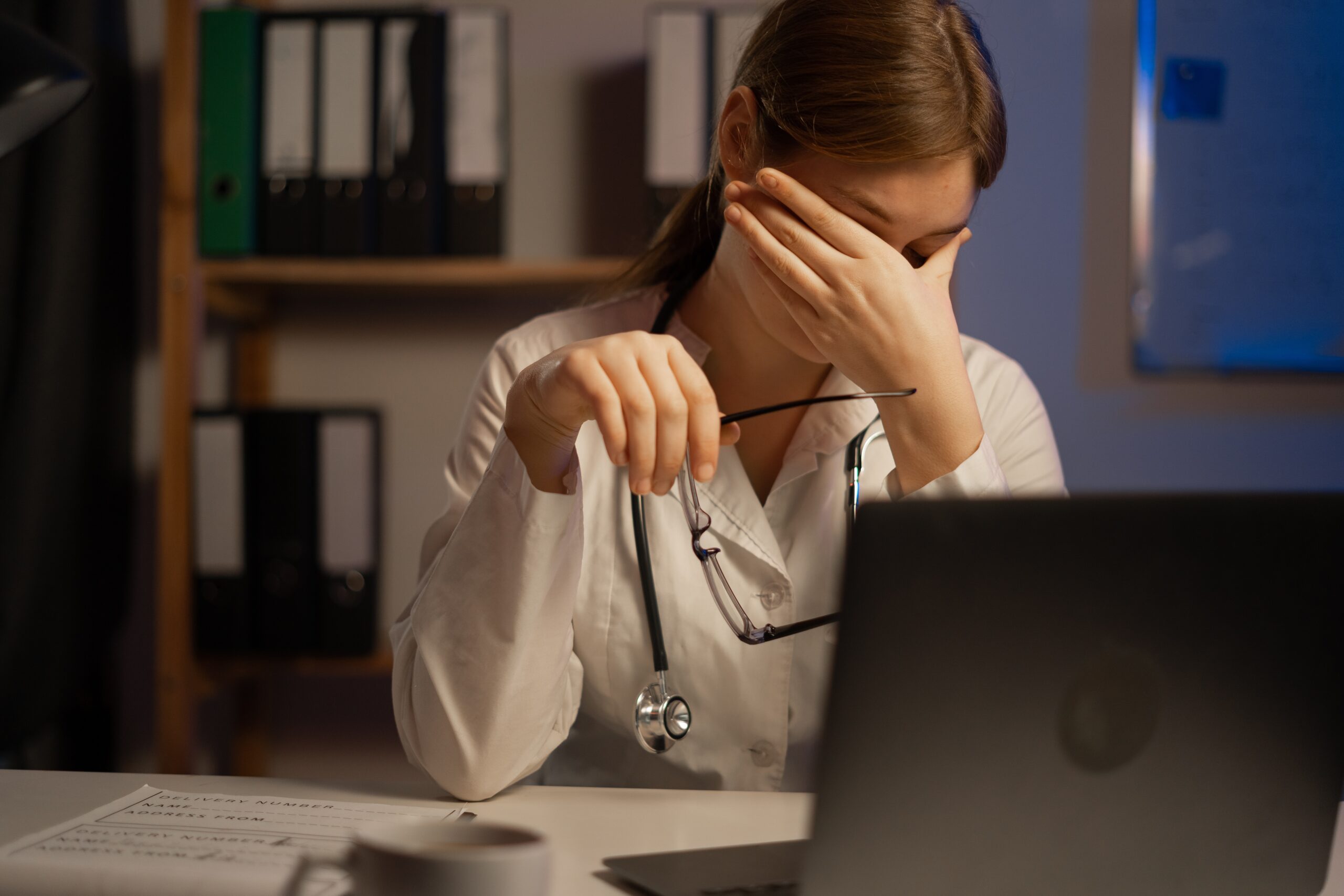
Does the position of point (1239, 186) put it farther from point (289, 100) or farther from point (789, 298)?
point (289, 100)

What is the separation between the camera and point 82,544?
177 centimetres

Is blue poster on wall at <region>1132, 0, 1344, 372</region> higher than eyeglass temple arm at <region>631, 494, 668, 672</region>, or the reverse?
blue poster on wall at <region>1132, 0, 1344, 372</region>

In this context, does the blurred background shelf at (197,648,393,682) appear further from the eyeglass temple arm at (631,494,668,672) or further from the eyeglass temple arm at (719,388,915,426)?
the eyeglass temple arm at (719,388,915,426)

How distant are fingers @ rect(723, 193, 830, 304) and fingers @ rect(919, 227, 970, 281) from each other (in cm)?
12

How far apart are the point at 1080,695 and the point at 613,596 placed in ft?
2.02

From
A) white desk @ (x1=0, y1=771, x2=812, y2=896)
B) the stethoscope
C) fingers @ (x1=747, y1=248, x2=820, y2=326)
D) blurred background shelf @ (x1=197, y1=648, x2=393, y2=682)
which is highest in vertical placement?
fingers @ (x1=747, y1=248, x2=820, y2=326)

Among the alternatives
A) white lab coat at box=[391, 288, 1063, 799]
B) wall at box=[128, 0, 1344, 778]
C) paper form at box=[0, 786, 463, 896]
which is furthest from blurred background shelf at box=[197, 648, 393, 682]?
paper form at box=[0, 786, 463, 896]

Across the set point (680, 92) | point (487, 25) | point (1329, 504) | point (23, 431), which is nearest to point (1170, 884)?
point (1329, 504)

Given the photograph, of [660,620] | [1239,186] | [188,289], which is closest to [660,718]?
[660,620]

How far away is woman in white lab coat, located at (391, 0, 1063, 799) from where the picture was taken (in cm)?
80

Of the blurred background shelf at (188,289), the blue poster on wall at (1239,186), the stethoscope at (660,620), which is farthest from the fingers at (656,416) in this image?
the blue poster on wall at (1239,186)

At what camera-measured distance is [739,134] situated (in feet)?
3.36

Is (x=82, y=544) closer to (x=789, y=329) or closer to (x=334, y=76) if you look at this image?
(x=334, y=76)

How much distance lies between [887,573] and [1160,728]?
0.18 metres
